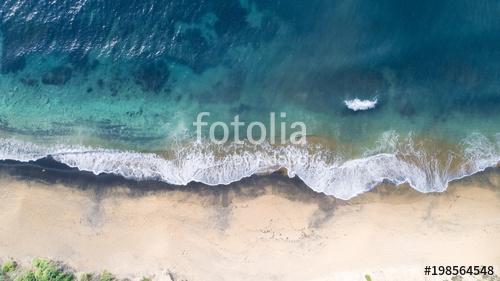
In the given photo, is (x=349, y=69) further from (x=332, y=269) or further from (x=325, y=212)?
(x=332, y=269)

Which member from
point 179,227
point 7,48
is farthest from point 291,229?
point 7,48

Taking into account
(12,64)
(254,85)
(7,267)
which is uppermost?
(12,64)

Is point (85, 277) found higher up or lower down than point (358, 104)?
lower down

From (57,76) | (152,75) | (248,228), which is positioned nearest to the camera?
(248,228)

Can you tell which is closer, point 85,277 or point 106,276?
point 85,277

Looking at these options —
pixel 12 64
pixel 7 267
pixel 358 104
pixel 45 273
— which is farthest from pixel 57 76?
pixel 358 104

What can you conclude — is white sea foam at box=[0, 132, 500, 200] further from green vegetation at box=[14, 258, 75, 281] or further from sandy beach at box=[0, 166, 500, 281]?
green vegetation at box=[14, 258, 75, 281]

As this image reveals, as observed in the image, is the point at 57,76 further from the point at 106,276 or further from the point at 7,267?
the point at 106,276
